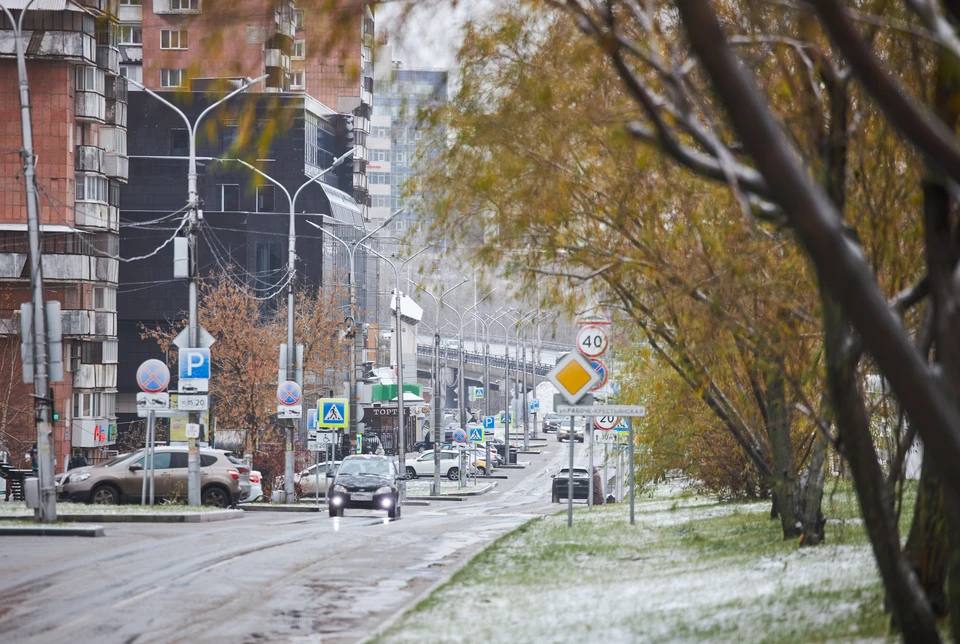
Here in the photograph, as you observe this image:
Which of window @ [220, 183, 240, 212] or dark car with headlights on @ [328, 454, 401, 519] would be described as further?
window @ [220, 183, 240, 212]

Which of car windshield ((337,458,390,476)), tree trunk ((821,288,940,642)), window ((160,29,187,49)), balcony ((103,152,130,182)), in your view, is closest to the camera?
tree trunk ((821,288,940,642))

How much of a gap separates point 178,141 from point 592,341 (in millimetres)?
71214

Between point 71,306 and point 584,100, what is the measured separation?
2194 inches

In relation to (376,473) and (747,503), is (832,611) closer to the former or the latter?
(747,503)

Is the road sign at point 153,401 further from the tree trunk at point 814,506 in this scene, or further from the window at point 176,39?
the tree trunk at point 814,506

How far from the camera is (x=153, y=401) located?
31.6 meters

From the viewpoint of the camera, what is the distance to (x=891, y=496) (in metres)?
9.46

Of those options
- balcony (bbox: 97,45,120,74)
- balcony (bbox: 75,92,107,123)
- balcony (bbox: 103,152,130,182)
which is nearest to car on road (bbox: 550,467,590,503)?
balcony (bbox: 103,152,130,182)

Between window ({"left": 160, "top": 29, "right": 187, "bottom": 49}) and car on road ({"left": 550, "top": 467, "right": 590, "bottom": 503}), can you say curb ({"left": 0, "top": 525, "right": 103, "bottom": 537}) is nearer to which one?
window ({"left": 160, "top": 29, "right": 187, "bottom": 49})

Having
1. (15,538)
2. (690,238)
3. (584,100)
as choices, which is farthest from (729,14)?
(15,538)

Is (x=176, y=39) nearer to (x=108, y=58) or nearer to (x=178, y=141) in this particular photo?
(x=108, y=58)

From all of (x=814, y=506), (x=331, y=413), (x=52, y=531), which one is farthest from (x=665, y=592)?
(x=331, y=413)

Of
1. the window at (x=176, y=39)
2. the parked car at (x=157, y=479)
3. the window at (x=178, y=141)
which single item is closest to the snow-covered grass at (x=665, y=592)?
the window at (x=176, y=39)

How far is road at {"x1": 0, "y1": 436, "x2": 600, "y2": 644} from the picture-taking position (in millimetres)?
12117
